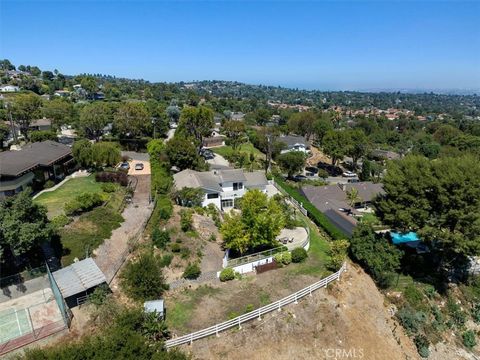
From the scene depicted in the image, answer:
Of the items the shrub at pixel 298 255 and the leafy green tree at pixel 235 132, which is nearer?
the shrub at pixel 298 255

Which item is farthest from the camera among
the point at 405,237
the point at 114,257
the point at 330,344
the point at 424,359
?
the point at 405,237

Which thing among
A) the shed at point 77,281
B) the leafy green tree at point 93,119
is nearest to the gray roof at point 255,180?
the shed at point 77,281

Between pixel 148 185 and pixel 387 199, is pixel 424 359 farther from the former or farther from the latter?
pixel 148 185

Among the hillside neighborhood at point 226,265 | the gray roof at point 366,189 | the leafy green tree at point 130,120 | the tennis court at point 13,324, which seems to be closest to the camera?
the tennis court at point 13,324

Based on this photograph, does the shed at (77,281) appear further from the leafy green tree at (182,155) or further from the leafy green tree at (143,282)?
the leafy green tree at (182,155)

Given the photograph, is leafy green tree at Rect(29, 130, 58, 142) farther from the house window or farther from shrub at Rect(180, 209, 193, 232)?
shrub at Rect(180, 209, 193, 232)

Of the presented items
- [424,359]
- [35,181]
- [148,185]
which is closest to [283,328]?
[424,359]
